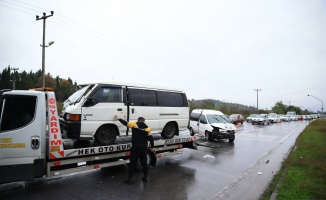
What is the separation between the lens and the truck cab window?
5.45m

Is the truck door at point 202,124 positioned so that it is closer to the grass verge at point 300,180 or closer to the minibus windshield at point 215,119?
the minibus windshield at point 215,119

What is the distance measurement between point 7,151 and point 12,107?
0.97m

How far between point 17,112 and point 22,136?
21.9 inches

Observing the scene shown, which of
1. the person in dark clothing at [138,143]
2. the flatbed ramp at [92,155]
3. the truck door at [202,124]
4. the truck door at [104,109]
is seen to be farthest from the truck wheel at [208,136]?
the person in dark clothing at [138,143]

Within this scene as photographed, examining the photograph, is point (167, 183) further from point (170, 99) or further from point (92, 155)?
point (170, 99)

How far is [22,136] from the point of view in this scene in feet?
18.3

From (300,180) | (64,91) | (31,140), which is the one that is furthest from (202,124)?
(64,91)

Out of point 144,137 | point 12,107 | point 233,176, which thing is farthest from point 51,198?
point 233,176

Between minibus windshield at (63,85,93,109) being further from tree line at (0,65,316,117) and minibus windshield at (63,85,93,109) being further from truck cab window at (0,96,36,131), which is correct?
tree line at (0,65,316,117)

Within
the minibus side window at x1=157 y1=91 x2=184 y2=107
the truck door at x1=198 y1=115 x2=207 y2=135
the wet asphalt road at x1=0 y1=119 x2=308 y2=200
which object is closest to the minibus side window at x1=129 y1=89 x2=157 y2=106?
the minibus side window at x1=157 y1=91 x2=184 y2=107

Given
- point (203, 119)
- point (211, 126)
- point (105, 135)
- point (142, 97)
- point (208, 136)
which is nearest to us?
point (105, 135)

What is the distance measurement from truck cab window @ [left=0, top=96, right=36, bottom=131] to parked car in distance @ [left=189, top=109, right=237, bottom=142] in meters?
11.3

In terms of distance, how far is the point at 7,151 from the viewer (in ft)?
17.7

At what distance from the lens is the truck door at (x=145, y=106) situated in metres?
8.29
